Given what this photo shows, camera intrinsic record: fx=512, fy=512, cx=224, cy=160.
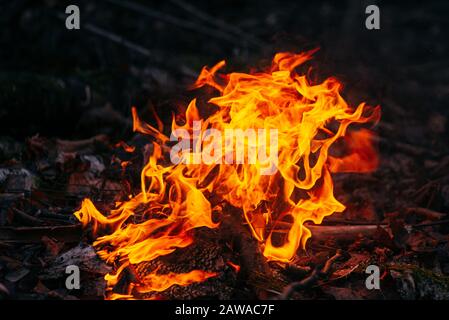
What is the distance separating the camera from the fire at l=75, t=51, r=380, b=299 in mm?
4153

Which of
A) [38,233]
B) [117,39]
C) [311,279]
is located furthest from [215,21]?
[311,279]

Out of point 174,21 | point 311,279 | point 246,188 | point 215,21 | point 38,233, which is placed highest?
point 215,21

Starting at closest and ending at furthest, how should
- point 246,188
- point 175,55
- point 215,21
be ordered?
point 246,188
point 175,55
point 215,21

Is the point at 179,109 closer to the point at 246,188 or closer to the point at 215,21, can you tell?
the point at 246,188

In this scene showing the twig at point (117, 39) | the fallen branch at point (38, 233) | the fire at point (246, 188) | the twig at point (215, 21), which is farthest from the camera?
the twig at point (215, 21)

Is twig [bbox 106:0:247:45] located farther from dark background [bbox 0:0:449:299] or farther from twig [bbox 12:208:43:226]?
twig [bbox 12:208:43:226]

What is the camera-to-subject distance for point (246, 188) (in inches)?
169

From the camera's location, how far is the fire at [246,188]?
164 inches

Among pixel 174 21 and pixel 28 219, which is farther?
pixel 174 21

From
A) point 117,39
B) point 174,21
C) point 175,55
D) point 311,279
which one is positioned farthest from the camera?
point 174,21

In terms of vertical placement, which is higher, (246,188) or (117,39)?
(117,39)

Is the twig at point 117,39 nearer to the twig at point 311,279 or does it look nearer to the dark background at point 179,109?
the dark background at point 179,109

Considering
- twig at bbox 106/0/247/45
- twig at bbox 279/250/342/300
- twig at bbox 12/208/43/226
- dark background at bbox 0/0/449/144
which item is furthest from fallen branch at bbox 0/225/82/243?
twig at bbox 106/0/247/45

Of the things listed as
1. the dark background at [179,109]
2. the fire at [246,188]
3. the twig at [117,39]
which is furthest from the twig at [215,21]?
the fire at [246,188]
